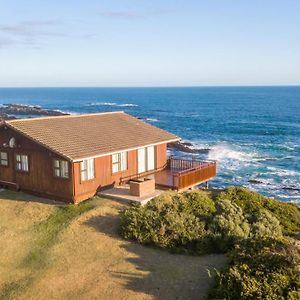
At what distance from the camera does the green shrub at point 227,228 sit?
65.2 ft

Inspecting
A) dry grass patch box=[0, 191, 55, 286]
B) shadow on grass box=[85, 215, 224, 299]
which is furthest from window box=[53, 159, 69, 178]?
shadow on grass box=[85, 215, 224, 299]

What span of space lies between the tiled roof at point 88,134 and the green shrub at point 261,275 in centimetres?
1086

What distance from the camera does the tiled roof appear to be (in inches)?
971

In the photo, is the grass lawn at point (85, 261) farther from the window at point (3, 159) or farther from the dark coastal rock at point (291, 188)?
the dark coastal rock at point (291, 188)

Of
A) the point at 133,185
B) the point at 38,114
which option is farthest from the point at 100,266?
the point at 38,114

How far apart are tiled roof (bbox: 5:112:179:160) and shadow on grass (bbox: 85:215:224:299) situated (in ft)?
20.2

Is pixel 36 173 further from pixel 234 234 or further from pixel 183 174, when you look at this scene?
pixel 234 234

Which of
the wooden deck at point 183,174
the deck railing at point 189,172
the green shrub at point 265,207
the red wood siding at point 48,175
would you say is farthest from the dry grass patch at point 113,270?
the deck railing at point 189,172

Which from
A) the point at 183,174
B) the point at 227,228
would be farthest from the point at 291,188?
the point at 227,228

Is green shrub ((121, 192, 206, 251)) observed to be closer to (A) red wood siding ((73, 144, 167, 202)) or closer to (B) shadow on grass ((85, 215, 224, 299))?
(B) shadow on grass ((85, 215, 224, 299))

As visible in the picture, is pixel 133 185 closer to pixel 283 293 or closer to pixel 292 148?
pixel 283 293

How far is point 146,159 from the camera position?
29.2m

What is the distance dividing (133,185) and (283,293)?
11558 mm

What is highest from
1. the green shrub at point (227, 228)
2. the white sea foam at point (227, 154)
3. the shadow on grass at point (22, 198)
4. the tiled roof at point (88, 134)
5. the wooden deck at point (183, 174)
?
the tiled roof at point (88, 134)
